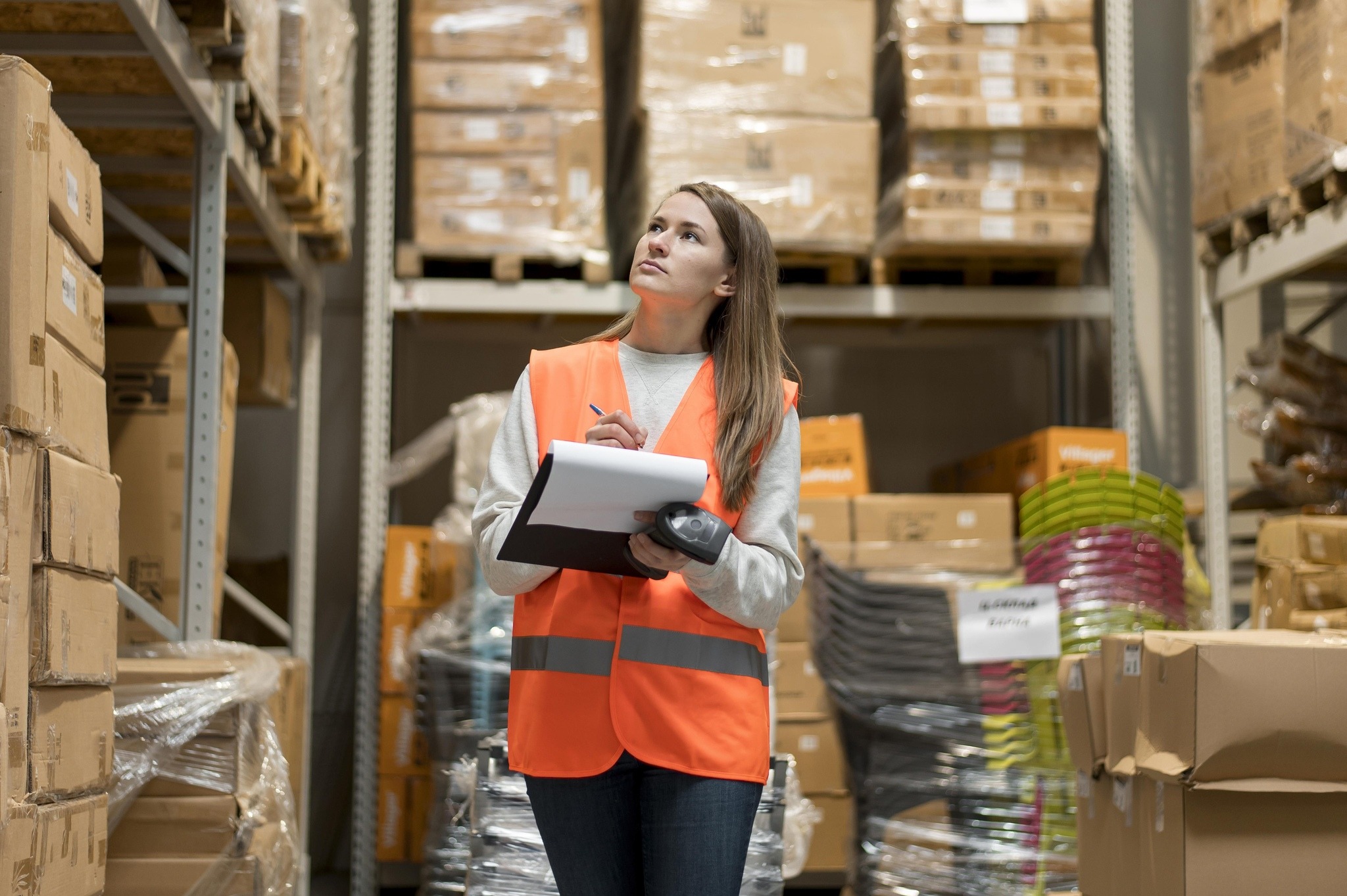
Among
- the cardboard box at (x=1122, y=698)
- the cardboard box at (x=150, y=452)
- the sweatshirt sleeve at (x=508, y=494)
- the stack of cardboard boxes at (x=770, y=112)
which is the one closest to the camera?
the sweatshirt sleeve at (x=508, y=494)

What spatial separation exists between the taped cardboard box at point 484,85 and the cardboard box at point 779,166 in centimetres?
51

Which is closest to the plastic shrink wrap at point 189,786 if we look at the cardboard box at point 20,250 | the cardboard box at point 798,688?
the cardboard box at point 20,250

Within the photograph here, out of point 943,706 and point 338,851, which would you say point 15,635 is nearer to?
point 943,706

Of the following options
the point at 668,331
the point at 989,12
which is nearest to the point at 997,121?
the point at 989,12

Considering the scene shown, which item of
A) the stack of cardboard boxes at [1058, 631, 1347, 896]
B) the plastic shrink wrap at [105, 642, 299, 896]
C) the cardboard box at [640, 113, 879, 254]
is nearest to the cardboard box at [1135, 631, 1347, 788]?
the stack of cardboard boxes at [1058, 631, 1347, 896]

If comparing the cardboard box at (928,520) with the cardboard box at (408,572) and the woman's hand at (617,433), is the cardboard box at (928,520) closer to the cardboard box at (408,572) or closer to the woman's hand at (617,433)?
the cardboard box at (408,572)

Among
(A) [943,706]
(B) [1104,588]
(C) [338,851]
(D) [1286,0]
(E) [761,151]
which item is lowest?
(C) [338,851]

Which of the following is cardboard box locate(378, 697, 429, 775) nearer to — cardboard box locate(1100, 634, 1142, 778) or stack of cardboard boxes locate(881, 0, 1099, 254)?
stack of cardboard boxes locate(881, 0, 1099, 254)

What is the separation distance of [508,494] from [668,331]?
38 centimetres

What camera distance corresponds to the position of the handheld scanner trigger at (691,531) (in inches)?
68.3

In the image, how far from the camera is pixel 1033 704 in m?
4.57

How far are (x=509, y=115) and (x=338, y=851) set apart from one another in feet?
12.1

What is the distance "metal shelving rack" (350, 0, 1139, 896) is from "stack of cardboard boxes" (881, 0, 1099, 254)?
1.51 feet

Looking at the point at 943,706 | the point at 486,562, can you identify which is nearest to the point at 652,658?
the point at 486,562
